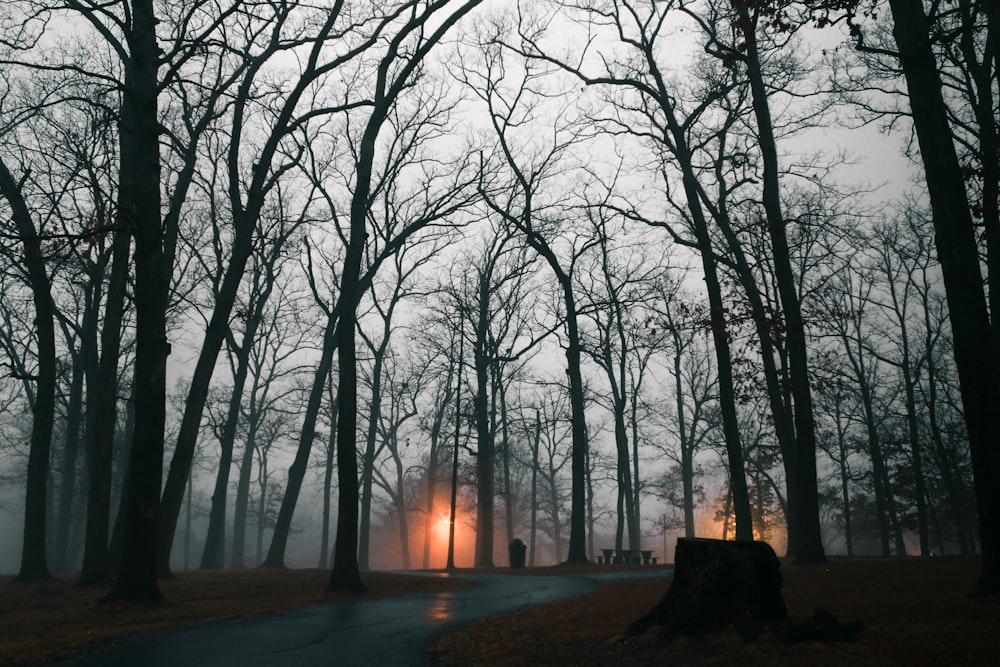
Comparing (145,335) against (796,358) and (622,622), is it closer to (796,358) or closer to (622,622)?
(622,622)

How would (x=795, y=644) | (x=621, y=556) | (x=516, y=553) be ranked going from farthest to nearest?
1. (x=621, y=556)
2. (x=516, y=553)
3. (x=795, y=644)

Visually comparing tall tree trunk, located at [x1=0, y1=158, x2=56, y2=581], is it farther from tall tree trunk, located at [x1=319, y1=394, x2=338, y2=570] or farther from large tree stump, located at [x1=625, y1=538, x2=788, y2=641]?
tall tree trunk, located at [x1=319, y1=394, x2=338, y2=570]

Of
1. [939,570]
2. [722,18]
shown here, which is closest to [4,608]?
[939,570]

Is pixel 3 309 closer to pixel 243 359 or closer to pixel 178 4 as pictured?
pixel 243 359

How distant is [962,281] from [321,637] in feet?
28.6

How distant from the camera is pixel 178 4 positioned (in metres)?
14.5

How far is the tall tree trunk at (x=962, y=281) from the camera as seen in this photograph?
7906mm

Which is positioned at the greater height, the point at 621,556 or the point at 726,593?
the point at 726,593

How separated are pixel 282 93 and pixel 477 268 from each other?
1898cm

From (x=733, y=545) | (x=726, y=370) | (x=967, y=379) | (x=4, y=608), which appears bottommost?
(x=4, y=608)

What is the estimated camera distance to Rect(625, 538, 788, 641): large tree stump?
631 cm

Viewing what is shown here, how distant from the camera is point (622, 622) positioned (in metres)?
8.28

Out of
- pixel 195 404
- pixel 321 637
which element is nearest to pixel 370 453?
pixel 195 404

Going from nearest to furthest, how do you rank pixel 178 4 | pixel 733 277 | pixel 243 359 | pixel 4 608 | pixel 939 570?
1. pixel 4 608
2. pixel 939 570
3. pixel 178 4
4. pixel 733 277
5. pixel 243 359
